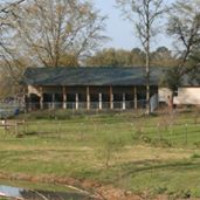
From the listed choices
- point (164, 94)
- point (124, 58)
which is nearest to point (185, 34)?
point (164, 94)

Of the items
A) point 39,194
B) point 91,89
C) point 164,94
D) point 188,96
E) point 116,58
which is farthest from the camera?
point 116,58

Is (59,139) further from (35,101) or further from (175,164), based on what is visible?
(35,101)

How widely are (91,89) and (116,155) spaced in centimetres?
5046

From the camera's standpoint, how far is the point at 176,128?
165ft

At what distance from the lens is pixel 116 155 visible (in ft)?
116

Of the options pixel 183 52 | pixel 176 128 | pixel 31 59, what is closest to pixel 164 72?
pixel 183 52

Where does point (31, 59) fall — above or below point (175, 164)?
above

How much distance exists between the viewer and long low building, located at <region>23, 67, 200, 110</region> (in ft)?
271

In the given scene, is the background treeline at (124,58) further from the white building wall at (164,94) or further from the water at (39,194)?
the water at (39,194)

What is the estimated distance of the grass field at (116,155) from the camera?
27308mm

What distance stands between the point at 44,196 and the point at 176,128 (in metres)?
25.3

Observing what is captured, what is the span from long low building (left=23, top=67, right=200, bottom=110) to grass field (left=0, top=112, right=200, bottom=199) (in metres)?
28.0

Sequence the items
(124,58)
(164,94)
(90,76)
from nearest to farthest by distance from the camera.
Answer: (164,94) < (90,76) < (124,58)

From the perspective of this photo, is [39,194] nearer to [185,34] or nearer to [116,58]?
[185,34]
